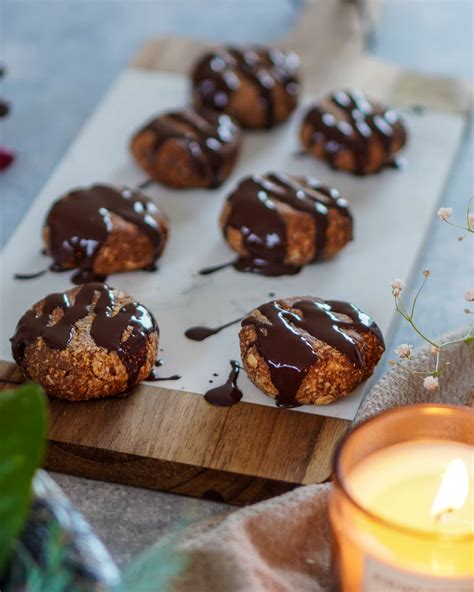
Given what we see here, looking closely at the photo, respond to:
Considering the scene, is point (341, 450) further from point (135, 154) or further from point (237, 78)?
point (237, 78)

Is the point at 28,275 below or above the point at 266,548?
below

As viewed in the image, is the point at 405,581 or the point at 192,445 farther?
the point at 192,445

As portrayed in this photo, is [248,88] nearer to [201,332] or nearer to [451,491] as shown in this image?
[201,332]

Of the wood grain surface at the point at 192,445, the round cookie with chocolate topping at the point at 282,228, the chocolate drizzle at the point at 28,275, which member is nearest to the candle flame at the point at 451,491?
the wood grain surface at the point at 192,445

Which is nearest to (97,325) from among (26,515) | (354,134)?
(26,515)

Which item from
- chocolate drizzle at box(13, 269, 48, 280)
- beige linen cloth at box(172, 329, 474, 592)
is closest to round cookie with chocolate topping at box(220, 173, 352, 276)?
chocolate drizzle at box(13, 269, 48, 280)

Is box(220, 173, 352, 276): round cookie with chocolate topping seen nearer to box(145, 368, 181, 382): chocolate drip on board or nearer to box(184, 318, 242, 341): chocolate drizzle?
box(184, 318, 242, 341): chocolate drizzle
